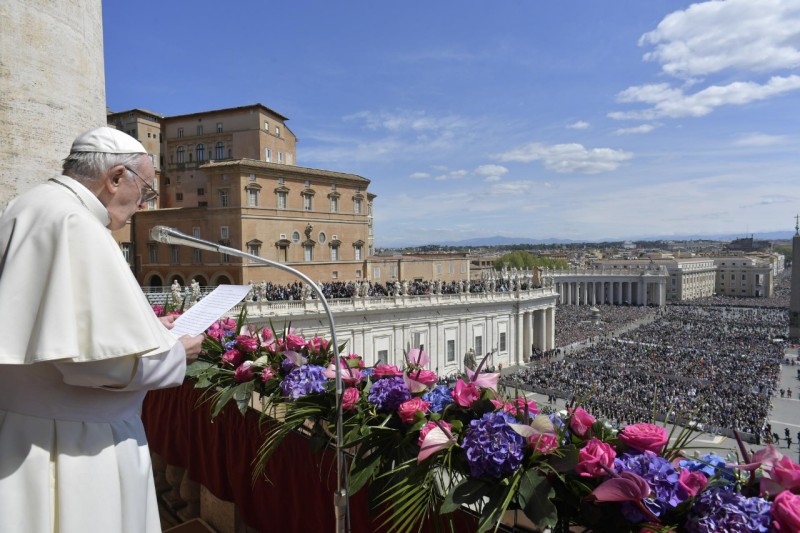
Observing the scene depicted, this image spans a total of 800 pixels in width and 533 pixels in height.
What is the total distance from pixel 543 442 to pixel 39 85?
35.4ft

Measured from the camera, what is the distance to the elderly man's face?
2504mm

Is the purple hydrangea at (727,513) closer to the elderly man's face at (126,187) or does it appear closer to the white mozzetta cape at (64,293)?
the white mozzetta cape at (64,293)

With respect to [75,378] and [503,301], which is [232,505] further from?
[503,301]

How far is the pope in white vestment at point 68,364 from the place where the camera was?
1938 mm

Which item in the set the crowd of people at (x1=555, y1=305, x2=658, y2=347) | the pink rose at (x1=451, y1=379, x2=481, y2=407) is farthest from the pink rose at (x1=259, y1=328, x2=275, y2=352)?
the crowd of people at (x1=555, y1=305, x2=658, y2=347)

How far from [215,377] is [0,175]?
23.4 feet

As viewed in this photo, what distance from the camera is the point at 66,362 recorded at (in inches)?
76.8

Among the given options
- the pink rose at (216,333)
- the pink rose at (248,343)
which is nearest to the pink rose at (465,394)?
the pink rose at (248,343)

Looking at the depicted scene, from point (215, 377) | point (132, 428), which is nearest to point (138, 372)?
point (132, 428)

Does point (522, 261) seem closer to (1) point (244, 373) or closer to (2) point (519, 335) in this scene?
(2) point (519, 335)

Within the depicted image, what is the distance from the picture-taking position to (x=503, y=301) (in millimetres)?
38281

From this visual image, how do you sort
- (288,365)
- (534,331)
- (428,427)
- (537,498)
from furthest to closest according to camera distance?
(534,331), (288,365), (428,427), (537,498)

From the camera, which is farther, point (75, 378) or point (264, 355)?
point (264, 355)

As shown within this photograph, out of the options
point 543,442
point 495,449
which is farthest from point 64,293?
point 543,442
